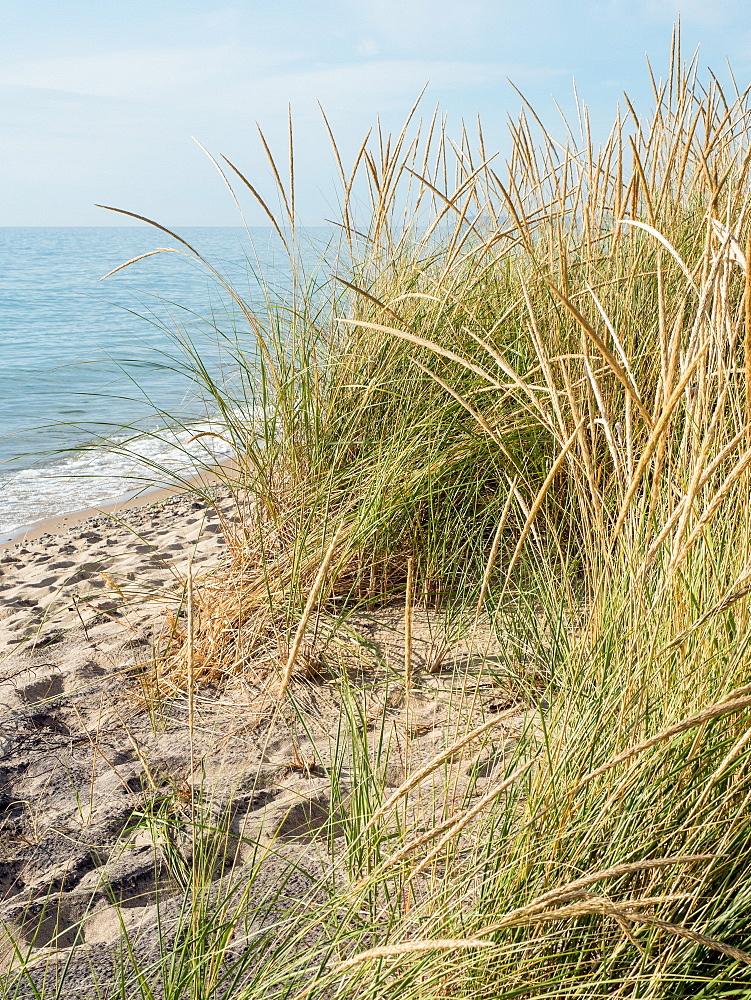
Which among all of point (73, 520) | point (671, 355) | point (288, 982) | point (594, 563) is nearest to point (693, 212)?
point (594, 563)

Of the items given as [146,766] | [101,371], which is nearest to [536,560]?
[146,766]

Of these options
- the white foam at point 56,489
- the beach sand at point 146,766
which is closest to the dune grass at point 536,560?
the beach sand at point 146,766

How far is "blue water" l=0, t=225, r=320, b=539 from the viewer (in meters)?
3.05

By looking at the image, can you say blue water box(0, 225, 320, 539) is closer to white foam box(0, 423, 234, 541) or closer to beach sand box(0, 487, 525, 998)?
white foam box(0, 423, 234, 541)

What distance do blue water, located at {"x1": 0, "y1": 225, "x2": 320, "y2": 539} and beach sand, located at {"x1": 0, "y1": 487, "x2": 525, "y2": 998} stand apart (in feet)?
2.23

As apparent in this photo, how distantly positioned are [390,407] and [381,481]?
449 millimetres

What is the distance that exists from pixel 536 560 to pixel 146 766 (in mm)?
1436

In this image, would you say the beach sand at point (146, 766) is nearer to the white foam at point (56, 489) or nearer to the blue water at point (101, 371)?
the blue water at point (101, 371)

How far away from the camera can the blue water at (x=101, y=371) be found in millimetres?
3049

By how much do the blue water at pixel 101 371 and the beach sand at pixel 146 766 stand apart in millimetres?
681

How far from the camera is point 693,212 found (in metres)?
3.45

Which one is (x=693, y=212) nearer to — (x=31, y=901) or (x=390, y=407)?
(x=390, y=407)

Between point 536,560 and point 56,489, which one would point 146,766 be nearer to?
point 536,560

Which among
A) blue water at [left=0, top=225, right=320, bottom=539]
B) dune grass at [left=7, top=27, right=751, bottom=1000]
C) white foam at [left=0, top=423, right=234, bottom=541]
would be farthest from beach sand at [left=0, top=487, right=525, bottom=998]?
white foam at [left=0, top=423, right=234, bottom=541]
